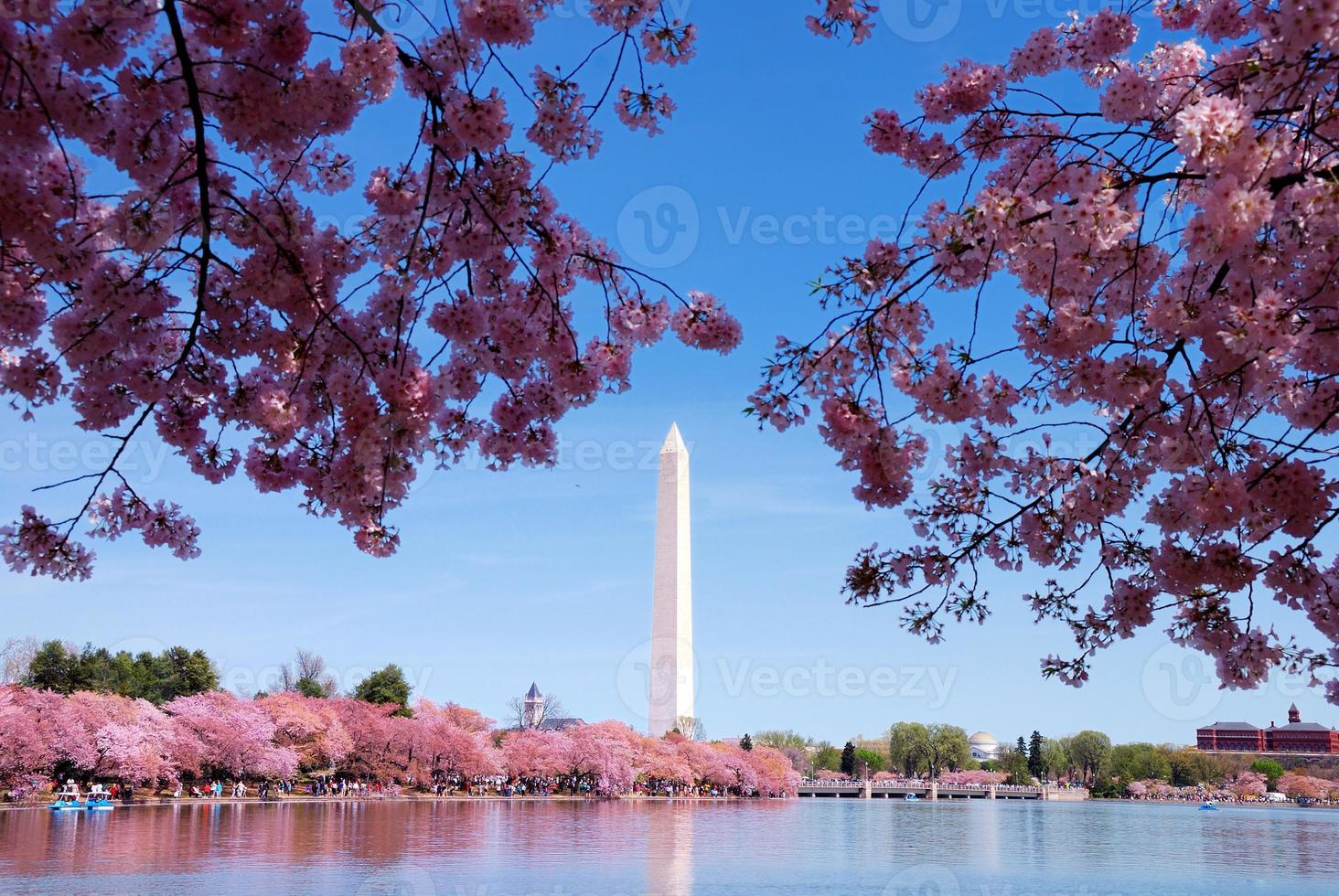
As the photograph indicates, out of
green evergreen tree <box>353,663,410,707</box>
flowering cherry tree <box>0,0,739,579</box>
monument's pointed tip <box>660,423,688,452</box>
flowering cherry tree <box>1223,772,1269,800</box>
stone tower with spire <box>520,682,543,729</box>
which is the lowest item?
Result: flowering cherry tree <box>1223,772,1269,800</box>

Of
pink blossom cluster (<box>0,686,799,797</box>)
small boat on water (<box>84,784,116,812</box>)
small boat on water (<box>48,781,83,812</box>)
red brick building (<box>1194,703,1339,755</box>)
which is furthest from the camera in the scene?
red brick building (<box>1194,703,1339,755</box>)

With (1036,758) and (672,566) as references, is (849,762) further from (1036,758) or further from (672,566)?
(672,566)

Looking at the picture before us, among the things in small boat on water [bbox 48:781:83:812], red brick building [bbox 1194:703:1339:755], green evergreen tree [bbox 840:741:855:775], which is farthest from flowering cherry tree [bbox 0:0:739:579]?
red brick building [bbox 1194:703:1339:755]

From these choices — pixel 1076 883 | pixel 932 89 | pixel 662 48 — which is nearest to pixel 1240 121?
pixel 662 48

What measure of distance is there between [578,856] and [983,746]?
4531 inches

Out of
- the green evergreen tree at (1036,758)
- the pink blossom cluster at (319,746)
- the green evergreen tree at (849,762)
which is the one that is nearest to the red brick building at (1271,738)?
the green evergreen tree at (1036,758)

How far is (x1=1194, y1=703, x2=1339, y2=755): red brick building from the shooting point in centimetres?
11144

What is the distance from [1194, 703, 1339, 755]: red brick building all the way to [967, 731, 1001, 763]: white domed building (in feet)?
73.1

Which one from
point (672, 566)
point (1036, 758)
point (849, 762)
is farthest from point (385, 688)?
point (1036, 758)

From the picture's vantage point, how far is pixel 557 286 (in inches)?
166

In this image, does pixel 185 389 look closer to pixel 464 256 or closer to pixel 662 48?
pixel 464 256

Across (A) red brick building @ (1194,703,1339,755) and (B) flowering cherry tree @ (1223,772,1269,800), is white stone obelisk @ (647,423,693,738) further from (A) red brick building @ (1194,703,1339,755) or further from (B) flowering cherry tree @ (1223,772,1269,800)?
(A) red brick building @ (1194,703,1339,755)

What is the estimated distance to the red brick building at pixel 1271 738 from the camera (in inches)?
4387

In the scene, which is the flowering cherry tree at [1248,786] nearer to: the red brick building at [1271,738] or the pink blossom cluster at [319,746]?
the red brick building at [1271,738]
